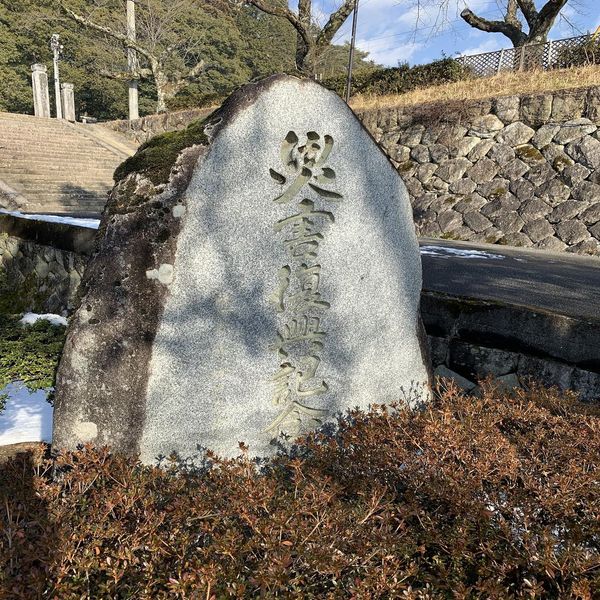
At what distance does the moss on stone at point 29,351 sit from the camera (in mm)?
3441

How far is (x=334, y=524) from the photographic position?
1.60m

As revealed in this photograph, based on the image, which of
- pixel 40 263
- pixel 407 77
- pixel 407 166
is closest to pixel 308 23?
pixel 407 77

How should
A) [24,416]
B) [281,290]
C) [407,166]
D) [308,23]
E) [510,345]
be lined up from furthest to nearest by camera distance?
[308,23] → [407,166] → [510,345] → [24,416] → [281,290]

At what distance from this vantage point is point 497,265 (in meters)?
6.11

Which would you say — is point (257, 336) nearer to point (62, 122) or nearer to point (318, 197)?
point (318, 197)

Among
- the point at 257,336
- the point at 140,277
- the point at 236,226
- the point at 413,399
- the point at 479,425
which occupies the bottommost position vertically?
the point at 413,399

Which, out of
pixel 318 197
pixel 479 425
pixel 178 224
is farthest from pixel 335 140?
pixel 479 425

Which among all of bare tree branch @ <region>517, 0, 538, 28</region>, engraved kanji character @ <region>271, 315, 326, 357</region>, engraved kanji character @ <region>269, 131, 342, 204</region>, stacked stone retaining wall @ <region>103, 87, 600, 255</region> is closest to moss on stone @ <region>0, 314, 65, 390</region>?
engraved kanji character @ <region>271, 315, 326, 357</region>

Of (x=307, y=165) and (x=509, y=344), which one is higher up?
(x=307, y=165)

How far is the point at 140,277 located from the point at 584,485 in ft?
6.23

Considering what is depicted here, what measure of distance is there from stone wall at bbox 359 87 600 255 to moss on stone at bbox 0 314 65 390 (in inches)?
314

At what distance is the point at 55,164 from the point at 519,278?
1202 cm

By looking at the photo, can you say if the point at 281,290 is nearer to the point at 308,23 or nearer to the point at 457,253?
the point at 457,253

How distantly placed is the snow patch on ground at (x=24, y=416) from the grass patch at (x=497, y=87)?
1048 cm
